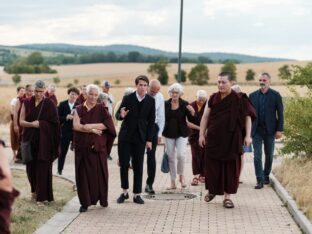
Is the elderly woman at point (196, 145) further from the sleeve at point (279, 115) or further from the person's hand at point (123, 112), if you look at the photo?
the person's hand at point (123, 112)

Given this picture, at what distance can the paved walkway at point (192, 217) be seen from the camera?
10.6 m

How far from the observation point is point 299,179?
14445 millimetres


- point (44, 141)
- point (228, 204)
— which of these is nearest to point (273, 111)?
point (228, 204)

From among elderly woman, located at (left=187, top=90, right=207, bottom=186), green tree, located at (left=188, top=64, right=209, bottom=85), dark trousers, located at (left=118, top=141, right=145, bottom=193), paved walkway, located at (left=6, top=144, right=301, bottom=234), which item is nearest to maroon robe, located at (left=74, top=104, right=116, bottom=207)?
paved walkway, located at (left=6, top=144, right=301, bottom=234)

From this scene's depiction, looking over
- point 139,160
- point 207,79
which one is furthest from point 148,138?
point 207,79

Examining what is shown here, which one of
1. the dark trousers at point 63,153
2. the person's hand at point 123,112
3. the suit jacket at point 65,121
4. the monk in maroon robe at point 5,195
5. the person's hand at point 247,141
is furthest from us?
the suit jacket at point 65,121

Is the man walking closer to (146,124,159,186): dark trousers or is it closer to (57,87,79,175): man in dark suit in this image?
(146,124,159,186): dark trousers

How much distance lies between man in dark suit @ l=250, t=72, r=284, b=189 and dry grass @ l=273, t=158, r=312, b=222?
1.84 feet

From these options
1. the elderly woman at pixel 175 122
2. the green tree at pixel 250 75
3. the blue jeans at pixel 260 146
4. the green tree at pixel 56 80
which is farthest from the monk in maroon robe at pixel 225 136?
the green tree at pixel 250 75

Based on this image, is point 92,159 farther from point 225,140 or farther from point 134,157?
point 225,140

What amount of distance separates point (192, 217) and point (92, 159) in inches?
67.5

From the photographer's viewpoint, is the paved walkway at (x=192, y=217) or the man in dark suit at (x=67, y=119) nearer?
the paved walkway at (x=192, y=217)

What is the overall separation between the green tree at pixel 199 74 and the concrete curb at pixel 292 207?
84.5 meters

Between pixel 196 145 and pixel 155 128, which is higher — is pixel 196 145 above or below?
below
